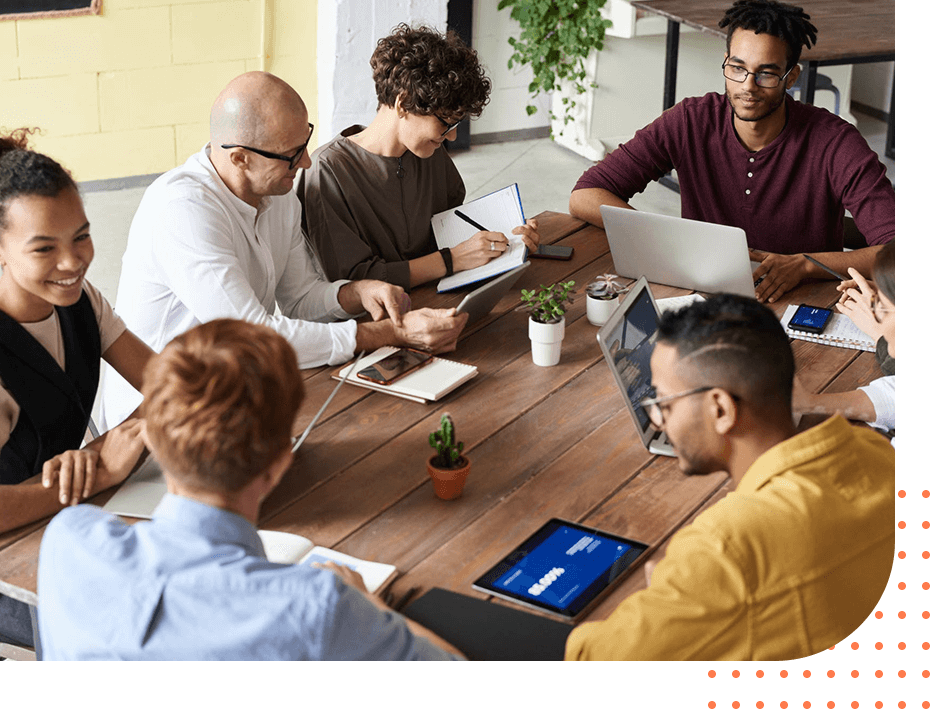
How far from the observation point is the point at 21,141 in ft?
6.67

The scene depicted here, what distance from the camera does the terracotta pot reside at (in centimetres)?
179

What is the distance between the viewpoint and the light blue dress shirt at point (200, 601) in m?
1.18

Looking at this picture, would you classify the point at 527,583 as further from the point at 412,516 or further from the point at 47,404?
the point at 47,404

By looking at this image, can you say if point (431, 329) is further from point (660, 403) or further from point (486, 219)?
point (660, 403)

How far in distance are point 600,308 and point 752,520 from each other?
122 cm

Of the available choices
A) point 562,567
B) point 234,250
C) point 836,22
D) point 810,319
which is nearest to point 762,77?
point 810,319

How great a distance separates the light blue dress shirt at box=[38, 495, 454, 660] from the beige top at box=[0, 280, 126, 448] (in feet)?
2.56

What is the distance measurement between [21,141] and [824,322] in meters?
1.84

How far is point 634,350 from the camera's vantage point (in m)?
Result: 2.00

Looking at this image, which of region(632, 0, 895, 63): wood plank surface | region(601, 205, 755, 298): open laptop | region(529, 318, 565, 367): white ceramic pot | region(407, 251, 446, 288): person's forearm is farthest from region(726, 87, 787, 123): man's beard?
region(632, 0, 895, 63): wood plank surface

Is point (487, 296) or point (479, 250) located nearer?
point (487, 296)

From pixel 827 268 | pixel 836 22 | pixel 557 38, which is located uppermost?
pixel 836 22

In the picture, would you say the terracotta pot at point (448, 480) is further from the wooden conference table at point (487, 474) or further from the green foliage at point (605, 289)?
the green foliage at point (605, 289)

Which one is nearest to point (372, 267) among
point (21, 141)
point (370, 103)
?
point (21, 141)
